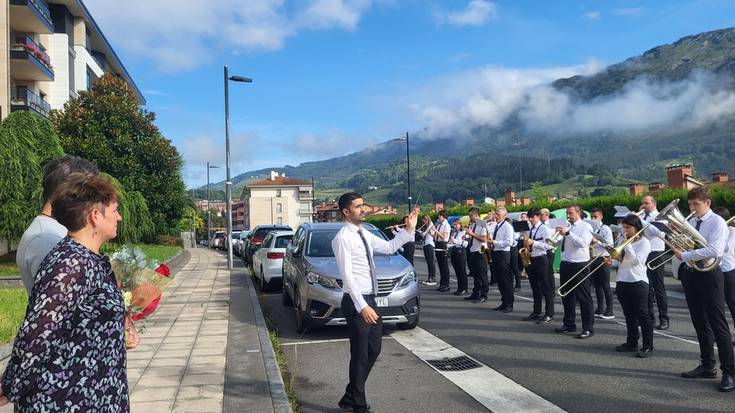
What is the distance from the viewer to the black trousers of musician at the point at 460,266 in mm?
13344

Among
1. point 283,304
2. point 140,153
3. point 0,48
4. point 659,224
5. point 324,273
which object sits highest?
point 0,48

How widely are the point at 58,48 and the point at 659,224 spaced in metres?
36.3

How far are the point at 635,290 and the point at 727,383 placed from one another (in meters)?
1.62

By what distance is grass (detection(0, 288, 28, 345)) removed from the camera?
26.3ft

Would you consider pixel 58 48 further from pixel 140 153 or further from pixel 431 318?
pixel 431 318

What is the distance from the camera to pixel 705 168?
141250 millimetres

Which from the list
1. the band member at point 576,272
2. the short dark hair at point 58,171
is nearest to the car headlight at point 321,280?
the band member at point 576,272

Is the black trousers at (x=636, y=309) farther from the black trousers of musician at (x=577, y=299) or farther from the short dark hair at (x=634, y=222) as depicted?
the black trousers of musician at (x=577, y=299)

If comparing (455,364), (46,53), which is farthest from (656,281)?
(46,53)

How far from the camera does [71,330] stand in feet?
8.01

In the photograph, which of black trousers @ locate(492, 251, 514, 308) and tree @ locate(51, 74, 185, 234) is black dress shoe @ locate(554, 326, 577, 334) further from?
tree @ locate(51, 74, 185, 234)

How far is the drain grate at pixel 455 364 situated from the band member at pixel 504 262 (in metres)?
3.64

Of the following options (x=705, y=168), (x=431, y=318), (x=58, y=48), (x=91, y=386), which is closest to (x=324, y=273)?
(x=431, y=318)

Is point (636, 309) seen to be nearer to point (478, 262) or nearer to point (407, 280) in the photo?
point (407, 280)
